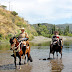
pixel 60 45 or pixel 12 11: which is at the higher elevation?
pixel 12 11

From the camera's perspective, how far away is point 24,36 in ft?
31.2

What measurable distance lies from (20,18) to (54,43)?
60926mm

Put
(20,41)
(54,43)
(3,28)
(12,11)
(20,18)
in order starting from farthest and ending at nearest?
(12,11) < (20,18) < (3,28) < (54,43) < (20,41)

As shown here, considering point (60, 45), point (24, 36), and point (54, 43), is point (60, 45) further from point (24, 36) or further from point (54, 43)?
point (24, 36)

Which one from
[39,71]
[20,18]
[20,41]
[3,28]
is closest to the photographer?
[39,71]

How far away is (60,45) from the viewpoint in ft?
40.8

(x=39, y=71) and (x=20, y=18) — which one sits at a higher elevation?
(x=20, y=18)

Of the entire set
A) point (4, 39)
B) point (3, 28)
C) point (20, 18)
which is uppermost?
point (20, 18)

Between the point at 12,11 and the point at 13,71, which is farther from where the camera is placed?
the point at 12,11

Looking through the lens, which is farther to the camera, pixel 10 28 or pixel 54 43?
pixel 10 28

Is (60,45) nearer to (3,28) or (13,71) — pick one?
(13,71)

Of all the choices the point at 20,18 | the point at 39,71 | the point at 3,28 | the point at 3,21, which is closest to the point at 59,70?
the point at 39,71

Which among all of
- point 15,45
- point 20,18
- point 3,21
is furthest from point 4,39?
point 15,45

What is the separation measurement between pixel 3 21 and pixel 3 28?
4.05 metres
